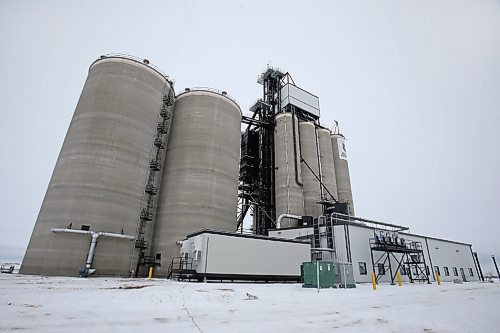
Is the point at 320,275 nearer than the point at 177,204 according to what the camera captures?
Yes

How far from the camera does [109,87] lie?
102 feet

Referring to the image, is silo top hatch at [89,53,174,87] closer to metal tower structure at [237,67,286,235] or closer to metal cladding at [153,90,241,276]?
metal cladding at [153,90,241,276]

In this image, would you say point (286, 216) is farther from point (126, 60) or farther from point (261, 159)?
point (126, 60)

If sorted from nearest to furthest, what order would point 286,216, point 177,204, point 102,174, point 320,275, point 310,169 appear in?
point 320,275 → point 102,174 → point 177,204 → point 286,216 → point 310,169

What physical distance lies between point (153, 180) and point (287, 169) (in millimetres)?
20376

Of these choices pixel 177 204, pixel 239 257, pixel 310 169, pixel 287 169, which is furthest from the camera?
pixel 310 169

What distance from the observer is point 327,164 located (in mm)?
49375

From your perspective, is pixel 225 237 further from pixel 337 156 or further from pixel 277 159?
pixel 337 156

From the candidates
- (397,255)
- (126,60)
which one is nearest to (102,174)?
(126,60)

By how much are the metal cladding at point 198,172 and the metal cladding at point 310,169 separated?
44.4ft

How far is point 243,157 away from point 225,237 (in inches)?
1077

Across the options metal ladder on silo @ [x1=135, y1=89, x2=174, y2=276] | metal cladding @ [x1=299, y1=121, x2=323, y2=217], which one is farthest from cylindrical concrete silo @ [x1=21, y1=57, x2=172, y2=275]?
metal cladding @ [x1=299, y1=121, x2=323, y2=217]

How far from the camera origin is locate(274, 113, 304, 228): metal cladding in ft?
133

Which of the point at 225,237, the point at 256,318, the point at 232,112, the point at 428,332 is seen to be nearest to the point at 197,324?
the point at 256,318
